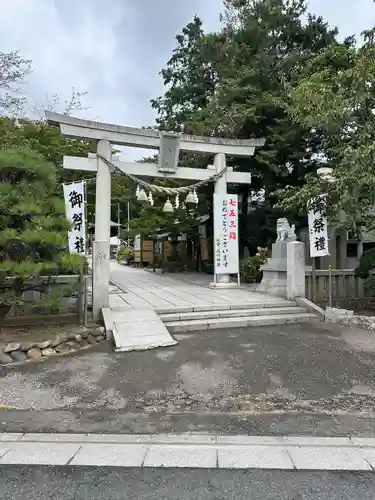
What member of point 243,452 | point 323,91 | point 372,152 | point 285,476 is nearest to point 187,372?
point 243,452

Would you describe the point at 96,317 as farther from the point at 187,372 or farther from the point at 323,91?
the point at 323,91

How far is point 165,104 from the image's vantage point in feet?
73.8

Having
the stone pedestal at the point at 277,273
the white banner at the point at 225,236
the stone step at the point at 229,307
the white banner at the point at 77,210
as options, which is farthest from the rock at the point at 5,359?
the white banner at the point at 225,236

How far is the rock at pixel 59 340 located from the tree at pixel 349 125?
5.54m

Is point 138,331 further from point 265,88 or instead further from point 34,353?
point 265,88

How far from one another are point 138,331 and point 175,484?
160 inches

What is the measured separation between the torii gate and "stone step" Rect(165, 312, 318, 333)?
3461mm

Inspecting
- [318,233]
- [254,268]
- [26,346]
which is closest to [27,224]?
[26,346]

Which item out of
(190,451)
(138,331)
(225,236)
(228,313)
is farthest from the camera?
(225,236)

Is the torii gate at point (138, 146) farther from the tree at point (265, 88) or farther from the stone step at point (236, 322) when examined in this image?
the stone step at point (236, 322)

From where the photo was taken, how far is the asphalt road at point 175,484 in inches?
99.8

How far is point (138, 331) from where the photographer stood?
664 centimetres

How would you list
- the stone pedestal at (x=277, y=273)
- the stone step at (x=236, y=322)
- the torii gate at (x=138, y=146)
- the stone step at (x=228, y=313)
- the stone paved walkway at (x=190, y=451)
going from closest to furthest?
the stone paved walkway at (x=190, y=451) → the stone step at (x=236, y=322) → the stone step at (x=228, y=313) → the stone pedestal at (x=277, y=273) → the torii gate at (x=138, y=146)

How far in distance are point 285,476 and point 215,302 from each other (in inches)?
242
